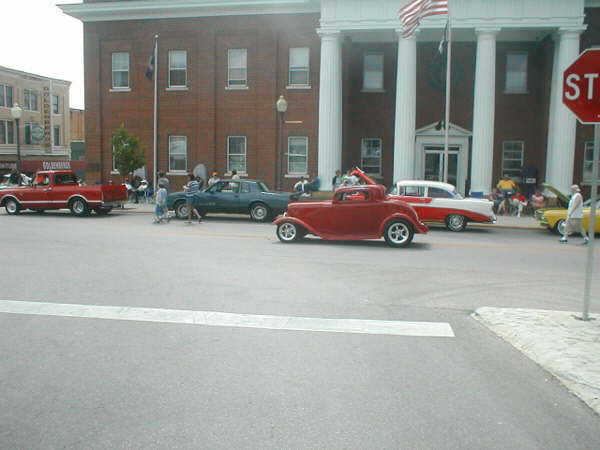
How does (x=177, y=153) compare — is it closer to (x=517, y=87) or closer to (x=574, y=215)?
(x=517, y=87)

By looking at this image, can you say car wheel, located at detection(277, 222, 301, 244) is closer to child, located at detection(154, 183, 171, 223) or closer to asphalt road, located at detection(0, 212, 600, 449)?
asphalt road, located at detection(0, 212, 600, 449)

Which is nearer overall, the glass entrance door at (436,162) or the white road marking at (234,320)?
the white road marking at (234,320)

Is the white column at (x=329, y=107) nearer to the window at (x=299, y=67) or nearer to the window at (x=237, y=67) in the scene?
the window at (x=299, y=67)

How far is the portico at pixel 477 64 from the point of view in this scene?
1032 inches

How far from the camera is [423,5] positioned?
21953 mm

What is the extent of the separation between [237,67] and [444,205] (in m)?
15.7

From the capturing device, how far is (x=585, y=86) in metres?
6.93

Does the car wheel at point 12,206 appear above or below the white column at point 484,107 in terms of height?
below

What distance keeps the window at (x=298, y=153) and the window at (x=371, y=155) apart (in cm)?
307

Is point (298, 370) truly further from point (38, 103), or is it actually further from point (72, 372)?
point (38, 103)

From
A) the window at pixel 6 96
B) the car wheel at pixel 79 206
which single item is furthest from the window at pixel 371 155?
the window at pixel 6 96

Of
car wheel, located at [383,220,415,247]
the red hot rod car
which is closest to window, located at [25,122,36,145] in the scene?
the red hot rod car

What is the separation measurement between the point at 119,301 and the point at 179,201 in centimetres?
1488

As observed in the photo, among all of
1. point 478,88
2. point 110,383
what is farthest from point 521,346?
point 478,88
